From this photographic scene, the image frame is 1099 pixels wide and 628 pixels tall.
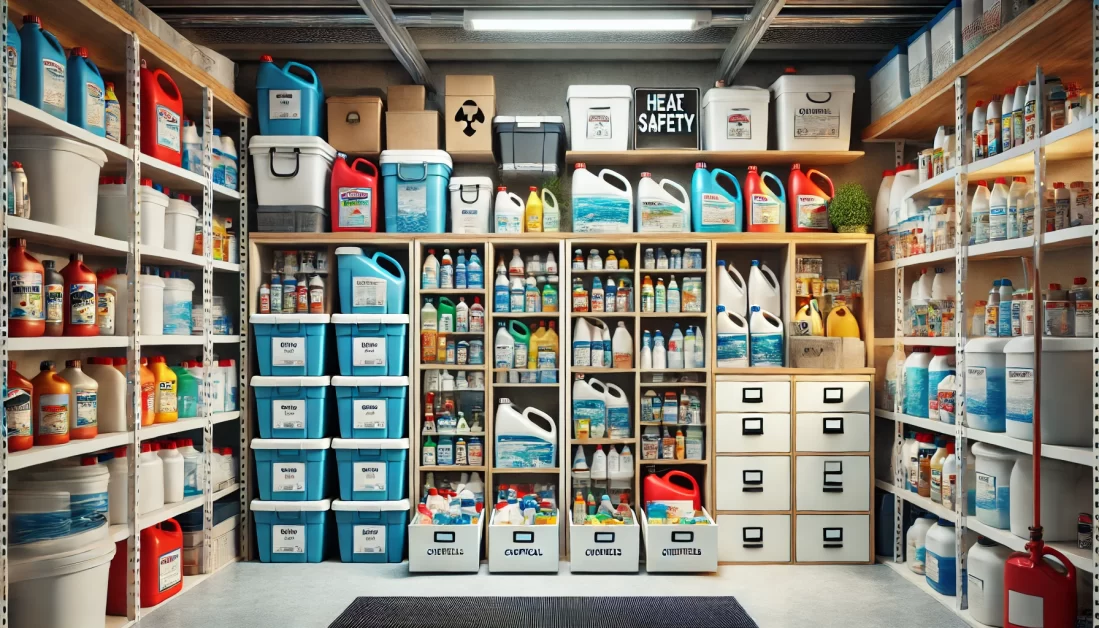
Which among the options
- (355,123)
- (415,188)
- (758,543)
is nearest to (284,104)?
(355,123)

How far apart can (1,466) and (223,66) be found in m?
2.91

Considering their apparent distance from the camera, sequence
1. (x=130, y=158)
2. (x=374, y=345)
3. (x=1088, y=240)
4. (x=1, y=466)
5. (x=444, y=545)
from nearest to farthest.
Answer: (x=1, y=466)
(x=1088, y=240)
(x=130, y=158)
(x=444, y=545)
(x=374, y=345)

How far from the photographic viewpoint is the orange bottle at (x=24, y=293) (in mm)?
2928

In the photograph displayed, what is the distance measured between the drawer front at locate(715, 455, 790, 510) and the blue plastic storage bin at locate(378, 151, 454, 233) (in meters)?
2.34

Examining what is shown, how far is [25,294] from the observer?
2941 mm

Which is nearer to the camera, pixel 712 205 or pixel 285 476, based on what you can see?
pixel 285 476

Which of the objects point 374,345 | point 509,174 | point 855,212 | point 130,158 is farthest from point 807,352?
point 130,158

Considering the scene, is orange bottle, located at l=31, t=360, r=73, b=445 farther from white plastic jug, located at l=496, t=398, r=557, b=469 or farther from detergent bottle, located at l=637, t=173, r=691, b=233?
detergent bottle, located at l=637, t=173, r=691, b=233

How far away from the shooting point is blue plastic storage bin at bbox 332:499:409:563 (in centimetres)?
455

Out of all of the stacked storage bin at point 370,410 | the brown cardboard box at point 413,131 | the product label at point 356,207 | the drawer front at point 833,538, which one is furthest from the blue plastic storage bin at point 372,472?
the drawer front at point 833,538

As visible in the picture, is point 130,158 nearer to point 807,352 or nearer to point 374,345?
point 374,345

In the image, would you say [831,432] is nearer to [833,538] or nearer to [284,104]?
[833,538]

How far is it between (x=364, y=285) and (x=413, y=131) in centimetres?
105

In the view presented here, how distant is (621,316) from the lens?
187 inches
